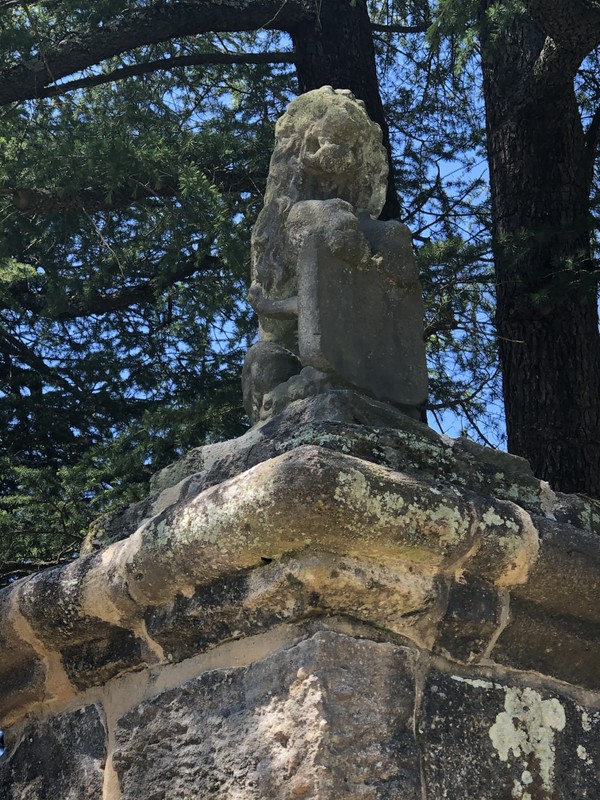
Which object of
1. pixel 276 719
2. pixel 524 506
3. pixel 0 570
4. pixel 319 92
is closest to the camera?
pixel 276 719

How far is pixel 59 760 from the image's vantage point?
3.29 m

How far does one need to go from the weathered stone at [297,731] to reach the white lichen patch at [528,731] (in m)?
0.26

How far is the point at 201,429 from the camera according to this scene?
22.4 ft

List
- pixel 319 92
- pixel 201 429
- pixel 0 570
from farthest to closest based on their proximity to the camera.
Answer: pixel 201 429
pixel 0 570
pixel 319 92

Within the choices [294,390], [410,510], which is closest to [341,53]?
[294,390]

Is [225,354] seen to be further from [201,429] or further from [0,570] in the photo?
[0,570]

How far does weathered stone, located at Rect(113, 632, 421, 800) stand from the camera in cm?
265

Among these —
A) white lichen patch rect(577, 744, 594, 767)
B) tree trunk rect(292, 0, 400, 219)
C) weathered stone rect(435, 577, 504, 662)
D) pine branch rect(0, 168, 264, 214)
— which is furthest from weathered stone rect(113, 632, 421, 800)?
tree trunk rect(292, 0, 400, 219)

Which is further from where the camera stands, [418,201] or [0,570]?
[418,201]

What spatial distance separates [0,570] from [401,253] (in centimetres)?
354

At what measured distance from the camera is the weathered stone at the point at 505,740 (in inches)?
109

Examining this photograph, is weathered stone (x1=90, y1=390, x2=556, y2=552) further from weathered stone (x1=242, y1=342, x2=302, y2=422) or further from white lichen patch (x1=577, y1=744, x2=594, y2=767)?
white lichen patch (x1=577, y1=744, x2=594, y2=767)

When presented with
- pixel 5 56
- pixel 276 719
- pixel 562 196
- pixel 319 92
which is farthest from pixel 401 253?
pixel 5 56

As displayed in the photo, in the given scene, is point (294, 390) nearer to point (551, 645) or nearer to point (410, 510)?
point (410, 510)
